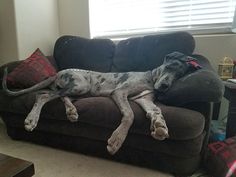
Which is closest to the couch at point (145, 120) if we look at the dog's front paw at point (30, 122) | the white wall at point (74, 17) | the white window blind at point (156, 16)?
the dog's front paw at point (30, 122)

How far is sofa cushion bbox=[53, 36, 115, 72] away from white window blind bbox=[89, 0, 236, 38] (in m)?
0.40

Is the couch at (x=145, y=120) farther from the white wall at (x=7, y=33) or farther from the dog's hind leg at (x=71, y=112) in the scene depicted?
the white wall at (x=7, y=33)

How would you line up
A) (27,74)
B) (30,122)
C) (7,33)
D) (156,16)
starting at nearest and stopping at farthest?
1. (30,122)
2. (27,74)
3. (7,33)
4. (156,16)

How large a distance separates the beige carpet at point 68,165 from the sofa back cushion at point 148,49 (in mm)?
1036

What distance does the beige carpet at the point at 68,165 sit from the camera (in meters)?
1.68

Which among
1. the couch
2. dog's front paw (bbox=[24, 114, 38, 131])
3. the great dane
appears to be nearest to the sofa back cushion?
the couch

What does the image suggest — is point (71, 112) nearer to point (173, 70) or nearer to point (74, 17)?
point (173, 70)

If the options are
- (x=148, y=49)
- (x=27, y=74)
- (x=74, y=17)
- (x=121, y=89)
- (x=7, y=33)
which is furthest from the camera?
(x=74, y=17)

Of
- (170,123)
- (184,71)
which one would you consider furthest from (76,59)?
(170,123)

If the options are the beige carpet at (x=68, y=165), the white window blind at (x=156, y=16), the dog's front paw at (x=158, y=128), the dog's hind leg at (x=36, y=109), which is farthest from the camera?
the white window blind at (x=156, y=16)

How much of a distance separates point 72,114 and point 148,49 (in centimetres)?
109

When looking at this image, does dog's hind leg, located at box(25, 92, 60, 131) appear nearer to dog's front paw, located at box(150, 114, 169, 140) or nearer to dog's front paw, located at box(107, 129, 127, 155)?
dog's front paw, located at box(107, 129, 127, 155)

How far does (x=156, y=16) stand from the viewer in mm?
2725

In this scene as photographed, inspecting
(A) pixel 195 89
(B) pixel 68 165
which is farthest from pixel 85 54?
(A) pixel 195 89
